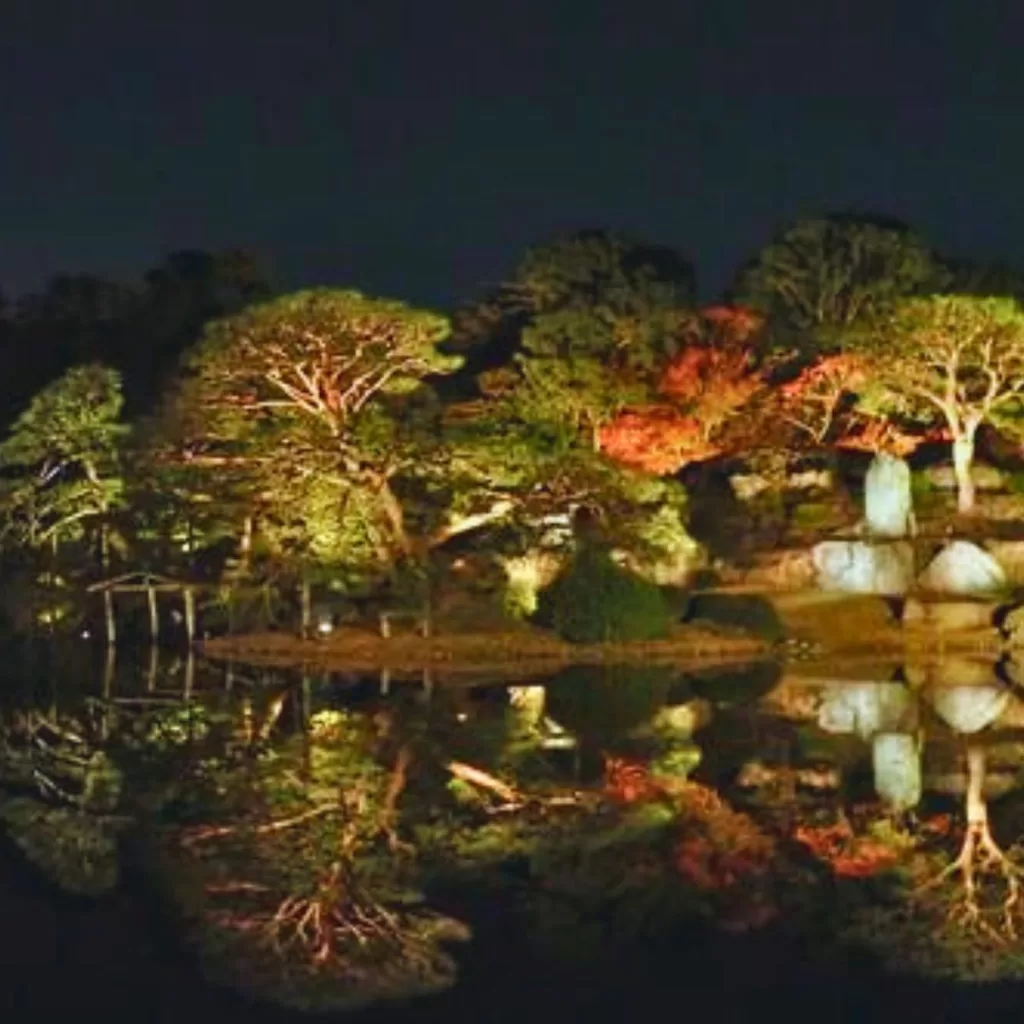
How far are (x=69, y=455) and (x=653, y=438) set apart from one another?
11885mm

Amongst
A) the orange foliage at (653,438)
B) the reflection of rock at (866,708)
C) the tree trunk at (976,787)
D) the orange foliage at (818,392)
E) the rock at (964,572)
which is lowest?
the tree trunk at (976,787)

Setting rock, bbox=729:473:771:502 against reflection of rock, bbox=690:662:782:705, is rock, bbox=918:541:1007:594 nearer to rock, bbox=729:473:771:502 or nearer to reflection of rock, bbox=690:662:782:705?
reflection of rock, bbox=690:662:782:705

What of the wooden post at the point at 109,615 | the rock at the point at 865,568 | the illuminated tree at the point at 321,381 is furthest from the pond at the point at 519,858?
the wooden post at the point at 109,615

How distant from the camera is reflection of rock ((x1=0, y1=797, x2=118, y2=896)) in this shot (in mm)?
14297

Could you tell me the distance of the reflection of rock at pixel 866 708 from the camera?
22.8m

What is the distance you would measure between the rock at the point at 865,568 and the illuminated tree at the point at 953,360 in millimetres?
3444

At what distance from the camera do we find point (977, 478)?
4103cm

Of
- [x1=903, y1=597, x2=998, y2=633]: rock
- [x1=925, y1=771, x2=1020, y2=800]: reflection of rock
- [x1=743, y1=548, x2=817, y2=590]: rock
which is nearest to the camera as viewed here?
[x1=925, y1=771, x2=1020, y2=800]: reflection of rock

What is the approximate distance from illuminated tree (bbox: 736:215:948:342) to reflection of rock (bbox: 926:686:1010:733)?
19.0 metres

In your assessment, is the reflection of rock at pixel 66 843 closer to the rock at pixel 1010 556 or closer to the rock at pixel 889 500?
the rock at pixel 889 500

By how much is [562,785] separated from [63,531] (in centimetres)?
2356

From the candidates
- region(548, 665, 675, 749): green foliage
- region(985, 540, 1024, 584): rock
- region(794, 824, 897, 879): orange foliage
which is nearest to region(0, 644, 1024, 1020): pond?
region(794, 824, 897, 879): orange foliage

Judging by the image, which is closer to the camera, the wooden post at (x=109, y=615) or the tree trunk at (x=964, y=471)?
the tree trunk at (x=964, y=471)

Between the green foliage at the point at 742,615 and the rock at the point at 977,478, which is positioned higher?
the rock at the point at 977,478
